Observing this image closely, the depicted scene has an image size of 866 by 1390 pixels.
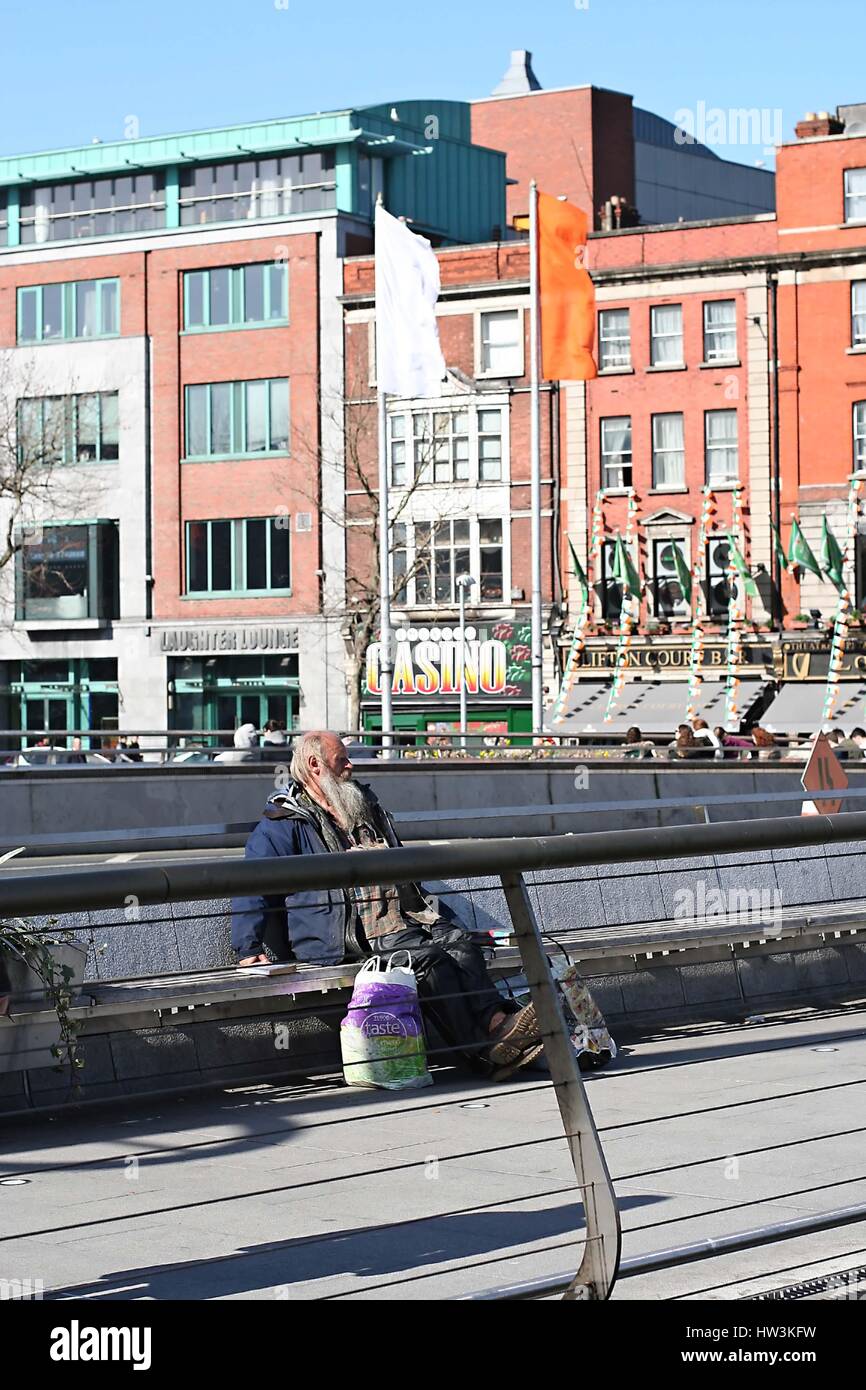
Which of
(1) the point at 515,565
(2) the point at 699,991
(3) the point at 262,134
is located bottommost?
(2) the point at 699,991

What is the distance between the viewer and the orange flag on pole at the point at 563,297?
38.5m

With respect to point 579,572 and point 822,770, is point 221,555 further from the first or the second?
point 822,770

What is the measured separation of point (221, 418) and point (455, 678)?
1156 centimetres

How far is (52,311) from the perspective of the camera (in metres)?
63.3

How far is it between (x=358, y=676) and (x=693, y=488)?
10.7 metres

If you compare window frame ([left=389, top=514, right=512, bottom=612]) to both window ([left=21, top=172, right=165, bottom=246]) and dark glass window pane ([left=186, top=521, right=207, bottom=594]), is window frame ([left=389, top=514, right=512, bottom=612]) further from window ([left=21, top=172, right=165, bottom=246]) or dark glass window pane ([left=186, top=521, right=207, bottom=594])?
window ([left=21, top=172, right=165, bottom=246])

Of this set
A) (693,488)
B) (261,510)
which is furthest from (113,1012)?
(261,510)

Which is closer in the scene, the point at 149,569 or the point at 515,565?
the point at 515,565

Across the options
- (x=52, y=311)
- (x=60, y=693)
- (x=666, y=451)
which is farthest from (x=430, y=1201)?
(x=52, y=311)

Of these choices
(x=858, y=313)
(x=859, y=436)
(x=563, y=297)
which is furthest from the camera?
(x=858, y=313)

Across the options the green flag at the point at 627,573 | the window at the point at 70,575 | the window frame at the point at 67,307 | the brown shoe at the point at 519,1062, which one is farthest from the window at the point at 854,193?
the brown shoe at the point at 519,1062

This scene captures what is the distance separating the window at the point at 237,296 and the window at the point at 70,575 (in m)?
7.17
